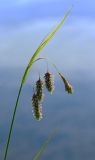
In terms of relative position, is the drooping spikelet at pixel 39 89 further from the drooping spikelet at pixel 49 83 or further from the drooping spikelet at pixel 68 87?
the drooping spikelet at pixel 68 87

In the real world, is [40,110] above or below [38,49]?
below

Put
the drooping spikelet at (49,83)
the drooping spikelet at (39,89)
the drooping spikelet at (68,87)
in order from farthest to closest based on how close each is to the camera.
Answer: the drooping spikelet at (68,87), the drooping spikelet at (49,83), the drooping spikelet at (39,89)

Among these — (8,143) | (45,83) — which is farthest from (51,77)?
(8,143)

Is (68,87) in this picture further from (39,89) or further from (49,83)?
(39,89)

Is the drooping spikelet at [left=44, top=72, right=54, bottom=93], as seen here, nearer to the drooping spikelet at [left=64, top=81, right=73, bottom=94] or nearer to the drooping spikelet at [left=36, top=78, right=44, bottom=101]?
the drooping spikelet at [left=36, top=78, right=44, bottom=101]

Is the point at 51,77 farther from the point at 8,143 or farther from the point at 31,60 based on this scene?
the point at 8,143

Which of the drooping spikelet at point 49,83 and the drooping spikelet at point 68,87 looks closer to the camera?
the drooping spikelet at point 49,83

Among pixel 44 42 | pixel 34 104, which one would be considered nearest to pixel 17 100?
pixel 34 104

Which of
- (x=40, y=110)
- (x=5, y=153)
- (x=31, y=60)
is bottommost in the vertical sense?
(x=5, y=153)

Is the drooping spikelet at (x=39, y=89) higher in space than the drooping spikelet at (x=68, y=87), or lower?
lower
